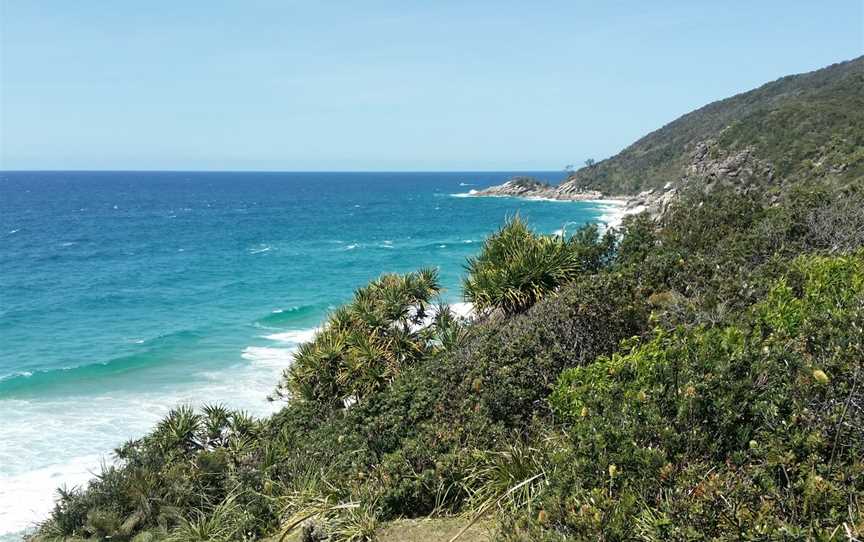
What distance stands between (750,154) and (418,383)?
1951 inches

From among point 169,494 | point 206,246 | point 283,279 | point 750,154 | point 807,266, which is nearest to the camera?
point 807,266

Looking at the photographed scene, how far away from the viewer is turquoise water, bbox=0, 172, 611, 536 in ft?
60.6

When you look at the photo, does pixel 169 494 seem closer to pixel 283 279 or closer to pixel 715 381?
pixel 715 381

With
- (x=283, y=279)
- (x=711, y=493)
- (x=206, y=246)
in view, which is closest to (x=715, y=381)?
(x=711, y=493)

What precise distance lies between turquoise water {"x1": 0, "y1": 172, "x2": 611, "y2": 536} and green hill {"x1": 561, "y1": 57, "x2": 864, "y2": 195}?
64.6 feet

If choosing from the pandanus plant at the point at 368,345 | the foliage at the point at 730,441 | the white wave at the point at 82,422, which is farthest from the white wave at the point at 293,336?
the foliage at the point at 730,441

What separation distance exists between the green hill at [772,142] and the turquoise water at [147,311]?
64.6ft

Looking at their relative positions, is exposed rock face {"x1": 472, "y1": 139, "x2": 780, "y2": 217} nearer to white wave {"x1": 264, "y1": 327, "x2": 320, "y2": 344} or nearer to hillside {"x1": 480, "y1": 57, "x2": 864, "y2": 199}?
hillside {"x1": 480, "y1": 57, "x2": 864, "y2": 199}

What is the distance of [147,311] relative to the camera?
33156 mm

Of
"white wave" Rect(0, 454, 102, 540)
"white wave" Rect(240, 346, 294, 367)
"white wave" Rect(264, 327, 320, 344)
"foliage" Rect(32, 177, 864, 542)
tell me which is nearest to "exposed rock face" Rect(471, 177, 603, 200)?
"white wave" Rect(264, 327, 320, 344)

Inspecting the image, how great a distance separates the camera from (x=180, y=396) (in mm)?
20922

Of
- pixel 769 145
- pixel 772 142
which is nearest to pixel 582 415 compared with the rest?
pixel 769 145

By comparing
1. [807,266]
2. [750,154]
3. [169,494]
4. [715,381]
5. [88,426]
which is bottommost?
[88,426]

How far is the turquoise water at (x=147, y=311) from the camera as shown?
1848cm
